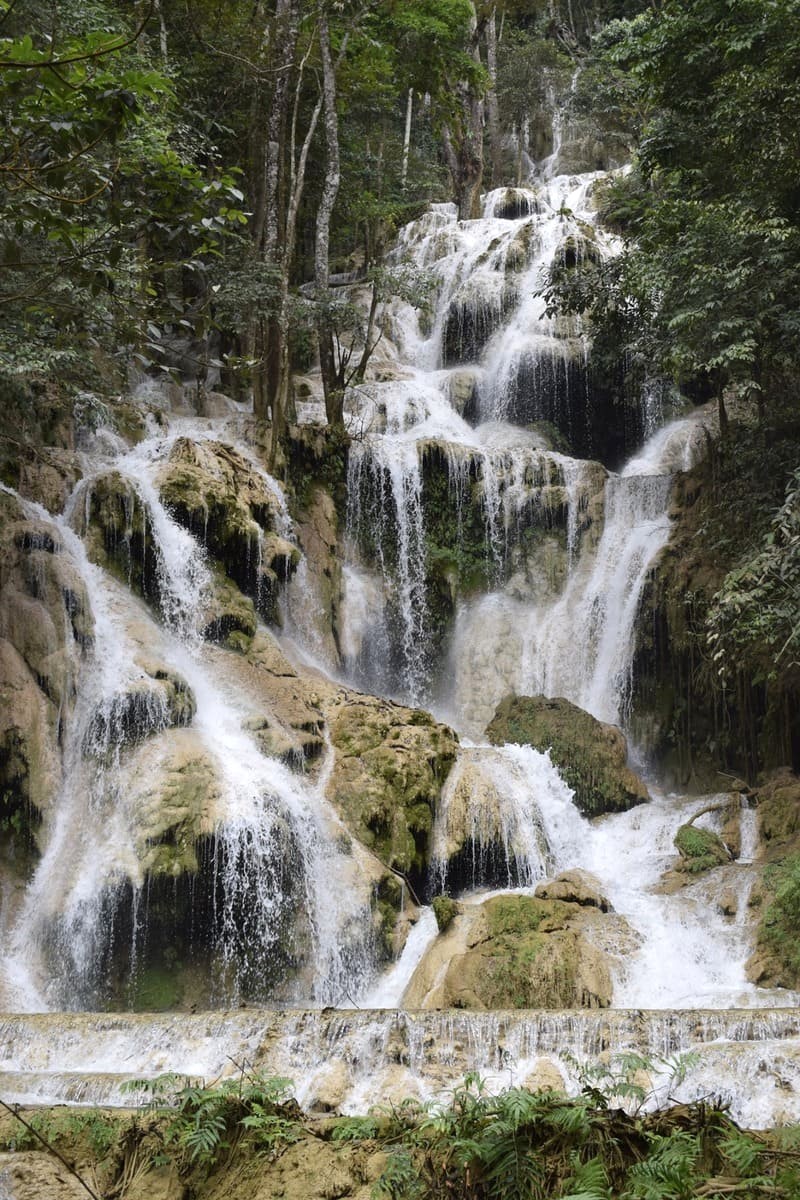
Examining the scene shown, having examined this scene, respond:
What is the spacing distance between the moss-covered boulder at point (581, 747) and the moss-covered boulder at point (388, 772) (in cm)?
172

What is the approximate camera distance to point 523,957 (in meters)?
9.33

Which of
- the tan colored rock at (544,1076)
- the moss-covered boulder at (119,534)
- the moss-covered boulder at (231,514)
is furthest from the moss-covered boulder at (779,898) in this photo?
the moss-covered boulder at (119,534)

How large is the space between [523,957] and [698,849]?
11.0 feet

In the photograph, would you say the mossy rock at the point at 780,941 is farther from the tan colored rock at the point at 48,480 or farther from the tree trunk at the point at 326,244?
the tree trunk at the point at 326,244

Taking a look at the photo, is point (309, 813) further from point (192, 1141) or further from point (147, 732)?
point (192, 1141)

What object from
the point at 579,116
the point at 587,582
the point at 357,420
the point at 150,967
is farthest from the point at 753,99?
the point at 579,116

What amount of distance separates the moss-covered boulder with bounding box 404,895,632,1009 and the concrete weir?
2.19 meters

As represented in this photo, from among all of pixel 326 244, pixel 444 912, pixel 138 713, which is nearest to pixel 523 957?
pixel 444 912

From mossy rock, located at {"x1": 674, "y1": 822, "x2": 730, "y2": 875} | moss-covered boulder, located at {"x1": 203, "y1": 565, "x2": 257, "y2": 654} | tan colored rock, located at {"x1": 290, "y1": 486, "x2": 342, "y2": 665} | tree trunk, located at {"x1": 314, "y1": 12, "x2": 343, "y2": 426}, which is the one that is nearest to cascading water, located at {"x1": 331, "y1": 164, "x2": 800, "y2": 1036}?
mossy rock, located at {"x1": 674, "y1": 822, "x2": 730, "y2": 875}

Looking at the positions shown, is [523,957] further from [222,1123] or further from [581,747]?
[222,1123]

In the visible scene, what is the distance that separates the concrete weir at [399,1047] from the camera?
6383mm

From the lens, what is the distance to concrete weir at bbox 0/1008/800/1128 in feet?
20.9

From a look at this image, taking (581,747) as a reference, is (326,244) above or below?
above

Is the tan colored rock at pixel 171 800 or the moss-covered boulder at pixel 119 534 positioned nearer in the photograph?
the tan colored rock at pixel 171 800
